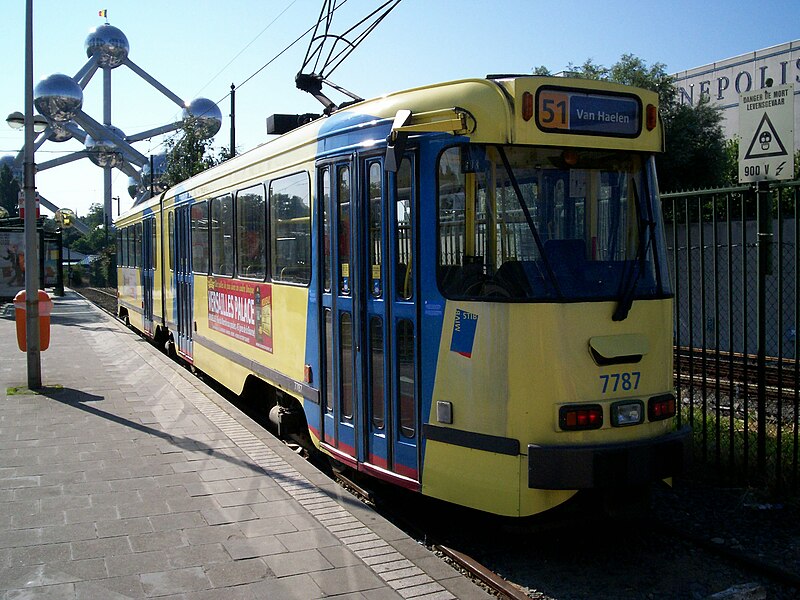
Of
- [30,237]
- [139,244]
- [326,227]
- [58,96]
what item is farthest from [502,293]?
[58,96]

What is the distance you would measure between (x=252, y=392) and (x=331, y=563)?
5.87 meters

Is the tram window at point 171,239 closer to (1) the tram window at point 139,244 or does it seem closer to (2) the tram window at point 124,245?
Answer: (1) the tram window at point 139,244

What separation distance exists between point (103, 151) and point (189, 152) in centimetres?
5258

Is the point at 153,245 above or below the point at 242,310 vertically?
above

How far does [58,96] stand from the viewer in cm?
6188

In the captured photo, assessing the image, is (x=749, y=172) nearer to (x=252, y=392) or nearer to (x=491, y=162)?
(x=491, y=162)

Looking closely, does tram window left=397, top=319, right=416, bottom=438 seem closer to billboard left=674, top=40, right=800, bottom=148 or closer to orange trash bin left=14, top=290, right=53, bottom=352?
orange trash bin left=14, top=290, right=53, bottom=352

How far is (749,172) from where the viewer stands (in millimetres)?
6793

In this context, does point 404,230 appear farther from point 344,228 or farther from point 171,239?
point 171,239

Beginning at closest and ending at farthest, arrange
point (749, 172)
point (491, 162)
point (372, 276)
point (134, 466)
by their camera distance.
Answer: point (491, 162) < point (372, 276) < point (749, 172) < point (134, 466)

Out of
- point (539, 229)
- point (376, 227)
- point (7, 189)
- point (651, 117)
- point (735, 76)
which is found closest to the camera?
point (539, 229)

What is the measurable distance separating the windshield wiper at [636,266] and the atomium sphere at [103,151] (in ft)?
244

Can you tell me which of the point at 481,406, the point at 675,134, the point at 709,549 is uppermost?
the point at 675,134

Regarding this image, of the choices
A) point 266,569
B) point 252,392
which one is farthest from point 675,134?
point 266,569
